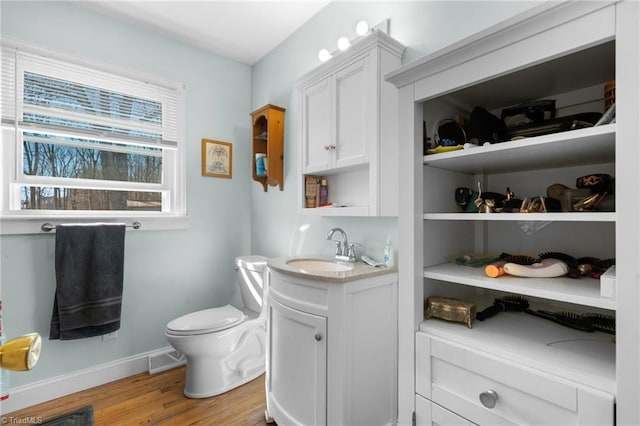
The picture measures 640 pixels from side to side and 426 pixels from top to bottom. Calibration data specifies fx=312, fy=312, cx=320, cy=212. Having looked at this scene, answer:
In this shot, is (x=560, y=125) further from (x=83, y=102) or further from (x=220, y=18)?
(x=83, y=102)

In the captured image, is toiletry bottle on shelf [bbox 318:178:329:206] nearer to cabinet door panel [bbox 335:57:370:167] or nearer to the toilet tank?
cabinet door panel [bbox 335:57:370:167]

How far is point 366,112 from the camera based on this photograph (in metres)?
1.60

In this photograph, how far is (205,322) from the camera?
204 centimetres

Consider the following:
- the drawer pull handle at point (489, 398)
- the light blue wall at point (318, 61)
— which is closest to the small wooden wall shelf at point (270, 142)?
the light blue wall at point (318, 61)

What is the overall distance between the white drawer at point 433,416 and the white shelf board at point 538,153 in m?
0.83

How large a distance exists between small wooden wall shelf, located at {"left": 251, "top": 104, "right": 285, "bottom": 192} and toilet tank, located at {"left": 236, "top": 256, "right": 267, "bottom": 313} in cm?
64

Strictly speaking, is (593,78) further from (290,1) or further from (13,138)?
(13,138)

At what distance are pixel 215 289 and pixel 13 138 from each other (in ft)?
5.51

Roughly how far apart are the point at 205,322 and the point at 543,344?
1824 millimetres

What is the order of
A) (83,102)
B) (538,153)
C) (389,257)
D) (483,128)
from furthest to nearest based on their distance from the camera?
(83,102) → (389,257) → (483,128) → (538,153)

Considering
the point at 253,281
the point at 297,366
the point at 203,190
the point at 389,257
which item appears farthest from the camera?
the point at 203,190

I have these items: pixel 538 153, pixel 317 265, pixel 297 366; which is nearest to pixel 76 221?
pixel 317 265

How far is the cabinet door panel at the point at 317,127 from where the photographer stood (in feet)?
5.99

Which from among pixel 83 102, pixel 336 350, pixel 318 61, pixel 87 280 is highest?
pixel 318 61
